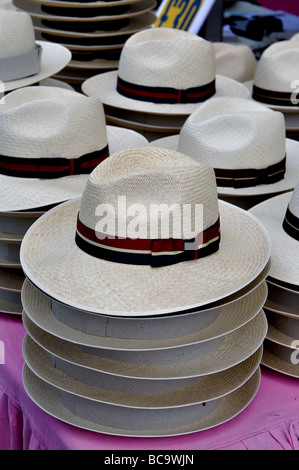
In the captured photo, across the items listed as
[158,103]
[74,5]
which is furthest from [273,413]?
[74,5]

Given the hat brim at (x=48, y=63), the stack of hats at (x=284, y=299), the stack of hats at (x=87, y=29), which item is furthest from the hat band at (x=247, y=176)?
the stack of hats at (x=87, y=29)

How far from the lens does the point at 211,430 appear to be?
165 cm

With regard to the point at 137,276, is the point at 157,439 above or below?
below

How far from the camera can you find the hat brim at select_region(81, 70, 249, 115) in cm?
261

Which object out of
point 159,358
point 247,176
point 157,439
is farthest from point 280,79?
point 157,439

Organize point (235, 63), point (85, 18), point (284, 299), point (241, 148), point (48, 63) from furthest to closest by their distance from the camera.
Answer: point (235, 63) → point (85, 18) → point (48, 63) → point (241, 148) → point (284, 299)

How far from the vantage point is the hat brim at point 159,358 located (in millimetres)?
1563

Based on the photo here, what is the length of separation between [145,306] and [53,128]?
0.77m

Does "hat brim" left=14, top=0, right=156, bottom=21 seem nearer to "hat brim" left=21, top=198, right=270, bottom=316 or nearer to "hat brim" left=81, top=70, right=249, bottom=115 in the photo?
"hat brim" left=81, top=70, right=249, bottom=115

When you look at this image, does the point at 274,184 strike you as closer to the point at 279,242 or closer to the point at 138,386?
the point at 279,242

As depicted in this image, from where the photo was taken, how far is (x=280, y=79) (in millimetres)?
2717

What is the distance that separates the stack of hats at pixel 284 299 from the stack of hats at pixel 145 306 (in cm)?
12

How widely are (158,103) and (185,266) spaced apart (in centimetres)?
119

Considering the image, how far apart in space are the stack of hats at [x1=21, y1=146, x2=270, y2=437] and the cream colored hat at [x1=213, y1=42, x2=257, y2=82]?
1.84 meters
